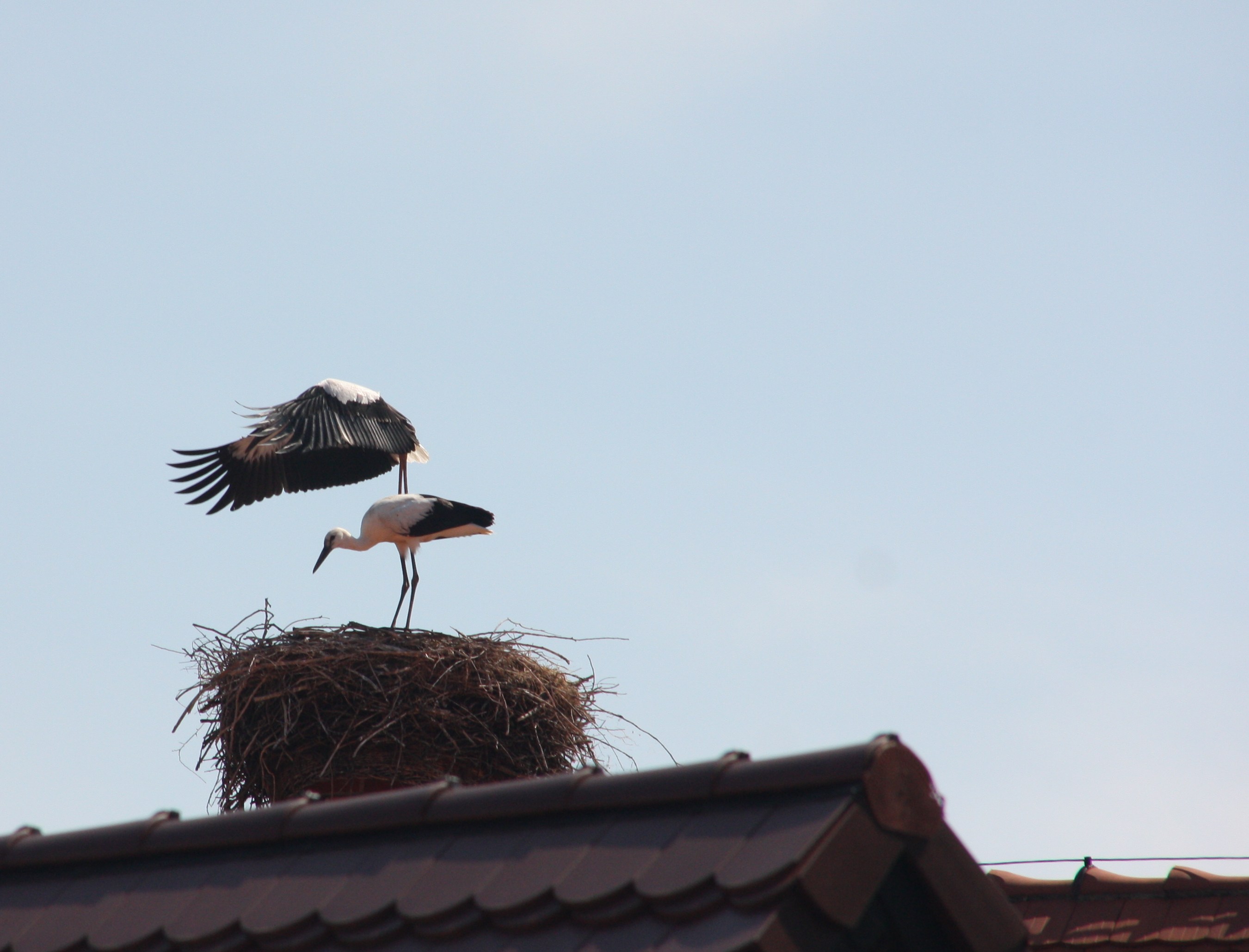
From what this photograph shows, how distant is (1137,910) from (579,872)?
3.76 meters

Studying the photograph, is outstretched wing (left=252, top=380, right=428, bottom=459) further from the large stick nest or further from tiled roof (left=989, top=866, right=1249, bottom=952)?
tiled roof (left=989, top=866, right=1249, bottom=952)

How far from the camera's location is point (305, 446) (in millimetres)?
8875

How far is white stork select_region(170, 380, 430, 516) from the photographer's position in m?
8.96

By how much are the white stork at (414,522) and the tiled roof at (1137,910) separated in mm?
4414

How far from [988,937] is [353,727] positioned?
5.47 m

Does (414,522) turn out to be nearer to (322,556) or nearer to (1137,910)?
(322,556)

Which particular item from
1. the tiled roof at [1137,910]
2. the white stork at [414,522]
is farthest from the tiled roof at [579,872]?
the white stork at [414,522]

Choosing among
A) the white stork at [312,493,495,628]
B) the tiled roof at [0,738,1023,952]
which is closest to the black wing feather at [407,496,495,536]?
the white stork at [312,493,495,628]

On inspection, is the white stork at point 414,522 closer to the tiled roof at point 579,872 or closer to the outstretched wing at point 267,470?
the outstretched wing at point 267,470

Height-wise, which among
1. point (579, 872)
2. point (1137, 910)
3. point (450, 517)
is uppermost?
point (450, 517)

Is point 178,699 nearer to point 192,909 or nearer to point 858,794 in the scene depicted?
point 192,909

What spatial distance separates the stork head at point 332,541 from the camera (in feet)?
31.1

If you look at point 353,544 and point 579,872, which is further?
point 353,544

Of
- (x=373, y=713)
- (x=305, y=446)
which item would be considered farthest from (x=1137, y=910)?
(x=305, y=446)
